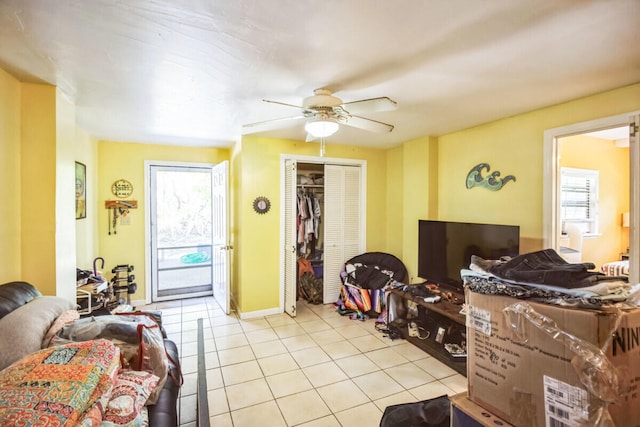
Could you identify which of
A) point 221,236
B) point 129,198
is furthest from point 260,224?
point 129,198

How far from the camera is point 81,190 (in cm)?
337

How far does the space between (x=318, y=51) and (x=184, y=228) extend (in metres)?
4.87

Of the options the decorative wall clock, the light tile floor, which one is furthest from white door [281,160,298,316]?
the light tile floor

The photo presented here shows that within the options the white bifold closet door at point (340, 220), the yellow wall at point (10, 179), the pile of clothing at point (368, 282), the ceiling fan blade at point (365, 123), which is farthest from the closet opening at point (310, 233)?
the yellow wall at point (10, 179)

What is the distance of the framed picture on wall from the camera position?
3.24 m

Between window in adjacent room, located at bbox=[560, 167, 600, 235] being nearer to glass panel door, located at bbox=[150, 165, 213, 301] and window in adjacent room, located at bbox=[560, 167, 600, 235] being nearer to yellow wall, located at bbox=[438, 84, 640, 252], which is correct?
yellow wall, located at bbox=[438, 84, 640, 252]

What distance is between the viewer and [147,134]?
369 centimetres

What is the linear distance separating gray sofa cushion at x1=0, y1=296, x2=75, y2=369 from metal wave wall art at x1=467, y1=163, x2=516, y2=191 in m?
3.69

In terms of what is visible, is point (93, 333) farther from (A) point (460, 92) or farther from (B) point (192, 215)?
(B) point (192, 215)

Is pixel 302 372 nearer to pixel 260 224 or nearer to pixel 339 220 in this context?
pixel 260 224

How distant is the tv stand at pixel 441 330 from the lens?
8.83ft

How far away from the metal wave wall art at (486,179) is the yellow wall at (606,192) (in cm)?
169

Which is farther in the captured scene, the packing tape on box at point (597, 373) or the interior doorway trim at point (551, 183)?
the interior doorway trim at point (551, 183)

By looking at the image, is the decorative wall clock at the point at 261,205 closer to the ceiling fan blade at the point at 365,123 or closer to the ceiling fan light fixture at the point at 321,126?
the ceiling fan light fixture at the point at 321,126
